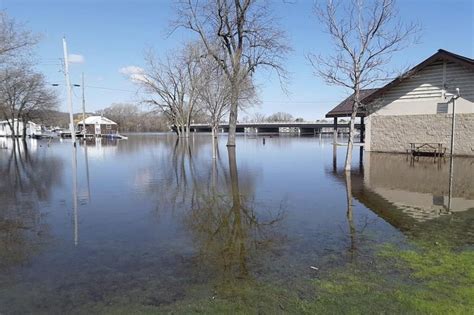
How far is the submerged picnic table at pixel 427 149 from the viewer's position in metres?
21.6

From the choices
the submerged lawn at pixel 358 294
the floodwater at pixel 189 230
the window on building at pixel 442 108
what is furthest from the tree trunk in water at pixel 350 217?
the window on building at pixel 442 108

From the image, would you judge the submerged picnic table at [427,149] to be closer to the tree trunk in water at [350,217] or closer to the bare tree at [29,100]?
the tree trunk in water at [350,217]

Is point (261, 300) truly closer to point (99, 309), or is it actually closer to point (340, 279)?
point (340, 279)

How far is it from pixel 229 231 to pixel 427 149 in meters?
20.4

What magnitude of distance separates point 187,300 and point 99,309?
A: 0.91 meters

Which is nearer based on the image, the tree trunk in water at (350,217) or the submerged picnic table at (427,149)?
the tree trunk in water at (350,217)

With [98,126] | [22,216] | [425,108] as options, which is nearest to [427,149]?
[425,108]

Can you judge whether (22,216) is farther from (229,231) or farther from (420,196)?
(420,196)

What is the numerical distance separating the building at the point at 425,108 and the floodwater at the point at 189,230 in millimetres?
9840

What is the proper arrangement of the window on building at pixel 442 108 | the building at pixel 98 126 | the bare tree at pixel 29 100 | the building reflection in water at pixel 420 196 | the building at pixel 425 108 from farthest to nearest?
the building at pixel 98 126 < the bare tree at pixel 29 100 < the window on building at pixel 442 108 < the building at pixel 425 108 < the building reflection in water at pixel 420 196

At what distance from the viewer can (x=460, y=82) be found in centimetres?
2120

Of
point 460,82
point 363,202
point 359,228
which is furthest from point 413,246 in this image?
point 460,82

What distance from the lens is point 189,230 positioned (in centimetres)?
670

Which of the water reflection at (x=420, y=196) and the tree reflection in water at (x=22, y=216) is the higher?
the tree reflection in water at (x=22, y=216)
